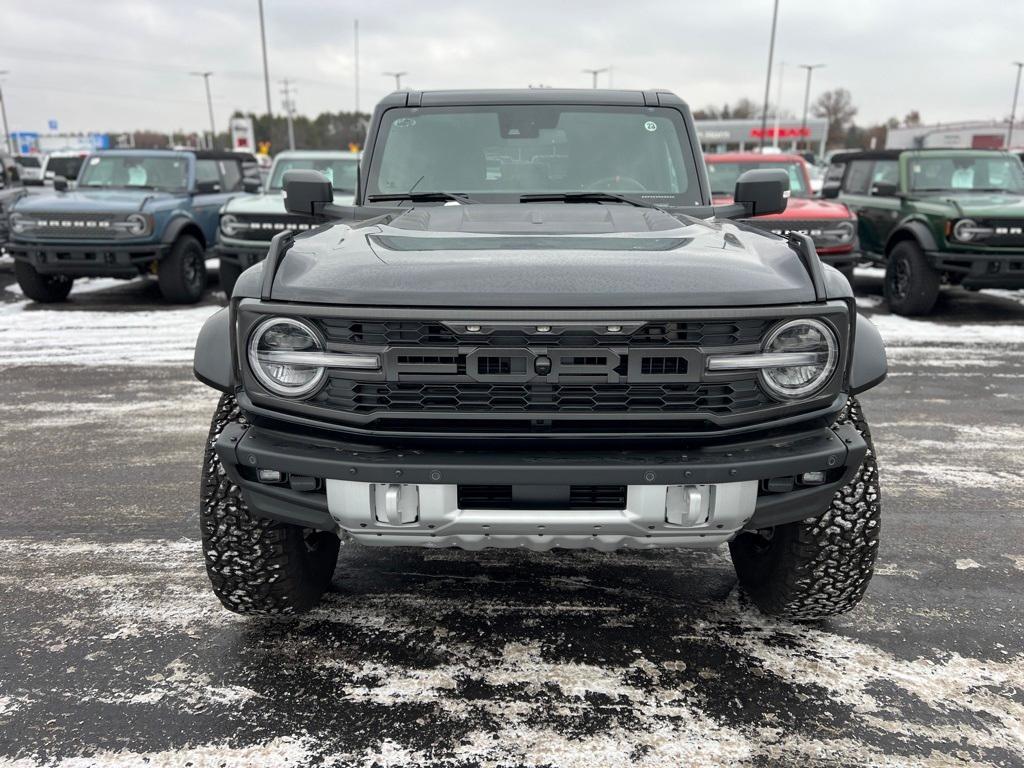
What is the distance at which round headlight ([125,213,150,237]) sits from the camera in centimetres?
923

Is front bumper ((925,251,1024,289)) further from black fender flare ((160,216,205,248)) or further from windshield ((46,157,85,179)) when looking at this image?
windshield ((46,157,85,179))

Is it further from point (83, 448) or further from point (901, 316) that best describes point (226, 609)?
point (901, 316)

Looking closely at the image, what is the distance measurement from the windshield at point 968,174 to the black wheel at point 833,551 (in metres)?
8.05

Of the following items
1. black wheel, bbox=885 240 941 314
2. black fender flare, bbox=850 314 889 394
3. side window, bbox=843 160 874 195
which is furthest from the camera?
side window, bbox=843 160 874 195

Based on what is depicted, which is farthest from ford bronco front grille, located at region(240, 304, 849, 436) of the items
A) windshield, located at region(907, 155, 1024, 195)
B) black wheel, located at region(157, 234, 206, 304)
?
windshield, located at region(907, 155, 1024, 195)

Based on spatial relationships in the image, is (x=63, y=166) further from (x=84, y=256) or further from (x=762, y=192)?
(x=762, y=192)

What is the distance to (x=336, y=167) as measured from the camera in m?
10.4

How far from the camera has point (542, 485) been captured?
2154 mm

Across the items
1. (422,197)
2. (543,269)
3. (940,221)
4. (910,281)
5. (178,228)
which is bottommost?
(910,281)

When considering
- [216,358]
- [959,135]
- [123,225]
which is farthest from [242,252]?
[959,135]

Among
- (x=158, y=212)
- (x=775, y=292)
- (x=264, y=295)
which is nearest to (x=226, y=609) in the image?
(x=264, y=295)

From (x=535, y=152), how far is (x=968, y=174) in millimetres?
7721

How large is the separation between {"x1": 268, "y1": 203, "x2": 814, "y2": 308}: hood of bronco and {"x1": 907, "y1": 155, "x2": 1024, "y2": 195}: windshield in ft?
26.0

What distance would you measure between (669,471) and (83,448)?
13.0 feet
